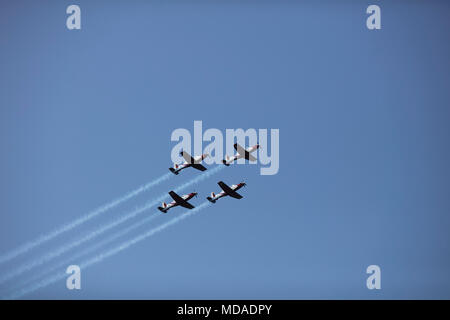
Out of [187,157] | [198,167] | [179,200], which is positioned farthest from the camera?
[179,200]

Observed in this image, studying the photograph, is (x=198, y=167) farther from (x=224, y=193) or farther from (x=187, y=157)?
(x=224, y=193)

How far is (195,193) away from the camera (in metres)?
63.9

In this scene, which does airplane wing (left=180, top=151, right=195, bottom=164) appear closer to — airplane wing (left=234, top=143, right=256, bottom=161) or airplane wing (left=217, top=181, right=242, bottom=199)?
airplane wing (left=217, top=181, right=242, bottom=199)

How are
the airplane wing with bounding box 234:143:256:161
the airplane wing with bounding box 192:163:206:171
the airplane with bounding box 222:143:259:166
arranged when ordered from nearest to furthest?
the airplane with bounding box 222:143:259:166
the airplane wing with bounding box 234:143:256:161
the airplane wing with bounding box 192:163:206:171

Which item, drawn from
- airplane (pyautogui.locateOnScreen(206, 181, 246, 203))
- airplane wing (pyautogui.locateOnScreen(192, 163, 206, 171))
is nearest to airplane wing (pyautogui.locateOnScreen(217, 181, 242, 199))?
airplane (pyautogui.locateOnScreen(206, 181, 246, 203))

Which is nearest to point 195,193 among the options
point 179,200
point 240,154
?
point 179,200

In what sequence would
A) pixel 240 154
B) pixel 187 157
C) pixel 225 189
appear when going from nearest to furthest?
pixel 240 154, pixel 187 157, pixel 225 189

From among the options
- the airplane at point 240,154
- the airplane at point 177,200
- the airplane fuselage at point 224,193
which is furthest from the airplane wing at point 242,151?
the airplane at point 177,200

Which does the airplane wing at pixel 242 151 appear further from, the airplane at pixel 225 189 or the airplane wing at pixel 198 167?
the airplane wing at pixel 198 167

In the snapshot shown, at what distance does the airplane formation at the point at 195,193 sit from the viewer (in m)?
60.6

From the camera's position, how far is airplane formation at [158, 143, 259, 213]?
60562 mm
